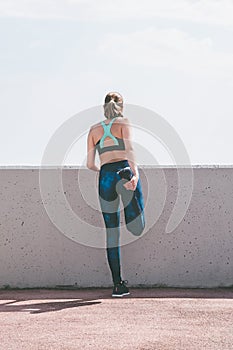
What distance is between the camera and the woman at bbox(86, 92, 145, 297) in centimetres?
642

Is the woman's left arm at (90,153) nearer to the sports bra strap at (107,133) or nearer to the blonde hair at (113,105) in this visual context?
the sports bra strap at (107,133)

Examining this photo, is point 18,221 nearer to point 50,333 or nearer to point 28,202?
point 28,202

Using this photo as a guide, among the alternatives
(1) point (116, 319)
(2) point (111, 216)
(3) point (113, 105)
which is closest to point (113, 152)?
(3) point (113, 105)

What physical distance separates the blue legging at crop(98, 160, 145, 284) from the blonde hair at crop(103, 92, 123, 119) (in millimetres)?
386

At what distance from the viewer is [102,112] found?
663 centimetres

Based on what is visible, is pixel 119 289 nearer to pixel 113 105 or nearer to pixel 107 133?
pixel 107 133

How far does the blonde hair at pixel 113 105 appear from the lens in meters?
6.41

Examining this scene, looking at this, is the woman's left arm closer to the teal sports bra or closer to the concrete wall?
the teal sports bra

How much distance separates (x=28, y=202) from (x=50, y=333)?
229cm

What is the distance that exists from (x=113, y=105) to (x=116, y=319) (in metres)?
1.79

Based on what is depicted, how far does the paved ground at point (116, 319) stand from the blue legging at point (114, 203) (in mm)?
341

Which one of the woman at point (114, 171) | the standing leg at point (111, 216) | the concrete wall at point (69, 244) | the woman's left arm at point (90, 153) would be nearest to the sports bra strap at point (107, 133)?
the woman at point (114, 171)

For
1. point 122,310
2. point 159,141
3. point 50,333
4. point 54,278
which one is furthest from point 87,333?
point 159,141

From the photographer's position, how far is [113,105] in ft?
21.0
